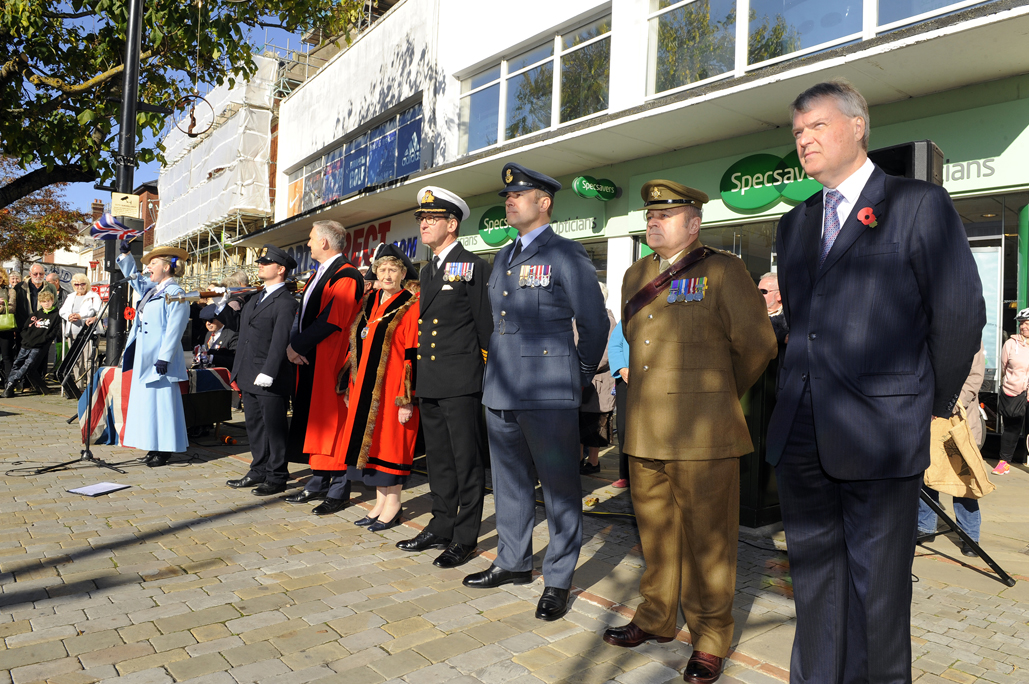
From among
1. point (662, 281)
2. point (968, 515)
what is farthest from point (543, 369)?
point (968, 515)

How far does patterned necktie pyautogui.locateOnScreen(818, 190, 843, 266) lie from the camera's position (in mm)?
2529

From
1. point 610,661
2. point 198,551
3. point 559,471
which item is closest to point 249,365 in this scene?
point 198,551

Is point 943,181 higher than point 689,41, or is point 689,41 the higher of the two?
point 689,41

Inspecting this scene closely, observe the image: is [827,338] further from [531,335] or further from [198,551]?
[198,551]

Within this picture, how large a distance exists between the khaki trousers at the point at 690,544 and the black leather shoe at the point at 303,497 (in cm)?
344

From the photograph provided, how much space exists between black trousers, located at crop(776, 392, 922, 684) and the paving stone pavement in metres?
0.60

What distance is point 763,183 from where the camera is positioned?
10.8 metres

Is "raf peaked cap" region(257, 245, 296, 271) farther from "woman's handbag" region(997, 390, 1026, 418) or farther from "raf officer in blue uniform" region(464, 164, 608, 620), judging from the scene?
"woman's handbag" region(997, 390, 1026, 418)

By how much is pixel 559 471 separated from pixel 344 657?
4.35 ft

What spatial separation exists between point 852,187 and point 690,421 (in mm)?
1130

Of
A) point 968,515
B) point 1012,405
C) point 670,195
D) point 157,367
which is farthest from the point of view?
point 1012,405

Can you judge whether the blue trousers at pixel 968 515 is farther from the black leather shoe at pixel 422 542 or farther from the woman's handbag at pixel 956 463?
the black leather shoe at pixel 422 542

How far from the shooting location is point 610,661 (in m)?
3.16

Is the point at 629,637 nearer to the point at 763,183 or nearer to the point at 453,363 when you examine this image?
the point at 453,363
